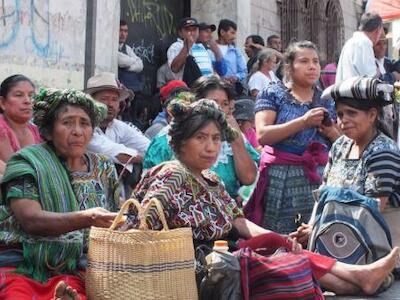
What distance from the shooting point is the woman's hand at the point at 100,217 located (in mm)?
3660

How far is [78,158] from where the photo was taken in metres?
4.17

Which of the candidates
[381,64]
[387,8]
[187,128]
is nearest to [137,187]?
[187,128]

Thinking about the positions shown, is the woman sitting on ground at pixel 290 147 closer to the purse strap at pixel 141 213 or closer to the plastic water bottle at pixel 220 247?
the plastic water bottle at pixel 220 247

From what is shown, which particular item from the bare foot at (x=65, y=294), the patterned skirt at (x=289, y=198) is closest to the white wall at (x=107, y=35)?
the patterned skirt at (x=289, y=198)

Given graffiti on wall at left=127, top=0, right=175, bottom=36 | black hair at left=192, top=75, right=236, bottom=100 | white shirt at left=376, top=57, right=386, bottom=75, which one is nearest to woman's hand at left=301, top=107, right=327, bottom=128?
black hair at left=192, top=75, right=236, bottom=100

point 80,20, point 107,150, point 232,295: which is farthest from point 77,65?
point 232,295

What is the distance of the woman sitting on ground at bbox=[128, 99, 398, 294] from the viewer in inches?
159

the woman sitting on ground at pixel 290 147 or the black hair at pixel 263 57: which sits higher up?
the black hair at pixel 263 57

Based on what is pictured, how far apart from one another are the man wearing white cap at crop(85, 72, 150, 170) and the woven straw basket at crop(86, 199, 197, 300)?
244cm

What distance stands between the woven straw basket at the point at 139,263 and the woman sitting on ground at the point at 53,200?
0.15m

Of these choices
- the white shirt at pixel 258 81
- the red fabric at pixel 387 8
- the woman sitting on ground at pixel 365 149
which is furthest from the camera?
the white shirt at pixel 258 81

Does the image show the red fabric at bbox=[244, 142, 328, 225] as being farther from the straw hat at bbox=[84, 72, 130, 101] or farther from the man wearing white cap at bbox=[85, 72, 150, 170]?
the straw hat at bbox=[84, 72, 130, 101]

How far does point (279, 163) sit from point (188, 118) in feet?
4.68

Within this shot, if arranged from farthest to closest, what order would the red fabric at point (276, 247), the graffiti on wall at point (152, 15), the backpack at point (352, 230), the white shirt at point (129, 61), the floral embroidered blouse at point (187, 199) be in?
1. the graffiti on wall at point (152, 15)
2. the white shirt at point (129, 61)
3. the backpack at point (352, 230)
4. the red fabric at point (276, 247)
5. the floral embroidered blouse at point (187, 199)
